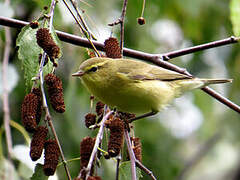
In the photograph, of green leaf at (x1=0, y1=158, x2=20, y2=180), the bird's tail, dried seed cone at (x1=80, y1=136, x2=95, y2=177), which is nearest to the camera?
dried seed cone at (x1=80, y1=136, x2=95, y2=177)

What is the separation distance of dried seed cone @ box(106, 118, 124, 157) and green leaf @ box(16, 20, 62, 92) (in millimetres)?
504

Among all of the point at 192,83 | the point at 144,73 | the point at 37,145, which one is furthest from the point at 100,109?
the point at 192,83

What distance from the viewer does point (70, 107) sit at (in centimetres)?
434

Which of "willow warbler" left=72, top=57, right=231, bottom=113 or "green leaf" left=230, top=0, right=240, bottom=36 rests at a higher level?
"green leaf" left=230, top=0, right=240, bottom=36

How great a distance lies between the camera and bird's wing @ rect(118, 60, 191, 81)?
10.7 feet

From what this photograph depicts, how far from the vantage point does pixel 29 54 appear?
Result: 2.48 metres

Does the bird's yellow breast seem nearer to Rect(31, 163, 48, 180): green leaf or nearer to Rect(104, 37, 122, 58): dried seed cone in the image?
Rect(104, 37, 122, 58): dried seed cone

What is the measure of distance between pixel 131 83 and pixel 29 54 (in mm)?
928

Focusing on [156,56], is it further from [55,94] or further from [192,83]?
[55,94]

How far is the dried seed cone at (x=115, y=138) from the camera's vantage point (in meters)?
2.21

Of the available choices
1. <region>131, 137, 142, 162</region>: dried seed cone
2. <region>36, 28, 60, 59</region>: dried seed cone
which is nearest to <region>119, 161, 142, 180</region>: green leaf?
<region>131, 137, 142, 162</region>: dried seed cone

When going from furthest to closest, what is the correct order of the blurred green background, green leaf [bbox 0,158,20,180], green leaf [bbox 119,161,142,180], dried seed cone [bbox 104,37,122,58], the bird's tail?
1. the blurred green background
2. the bird's tail
3. green leaf [bbox 0,158,20,180]
4. dried seed cone [bbox 104,37,122,58]
5. green leaf [bbox 119,161,142,180]

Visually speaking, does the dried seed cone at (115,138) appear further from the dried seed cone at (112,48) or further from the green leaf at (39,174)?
the dried seed cone at (112,48)

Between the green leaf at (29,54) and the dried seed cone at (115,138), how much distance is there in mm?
504
